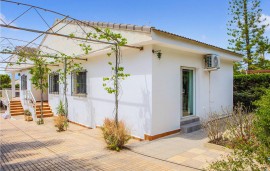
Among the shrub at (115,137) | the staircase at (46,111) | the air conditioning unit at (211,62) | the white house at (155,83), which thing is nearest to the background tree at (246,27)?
the white house at (155,83)

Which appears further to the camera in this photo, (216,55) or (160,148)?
(216,55)

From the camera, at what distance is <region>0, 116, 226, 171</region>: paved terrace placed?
522cm

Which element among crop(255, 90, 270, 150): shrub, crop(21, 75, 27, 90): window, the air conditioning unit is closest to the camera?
crop(255, 90, 270, 150): shrub

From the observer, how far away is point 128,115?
8422 mm

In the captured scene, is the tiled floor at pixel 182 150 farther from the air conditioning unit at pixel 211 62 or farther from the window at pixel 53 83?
the window at pixel 53 83

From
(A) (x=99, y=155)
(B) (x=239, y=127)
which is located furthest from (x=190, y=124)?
(A) (x=99, y=155)

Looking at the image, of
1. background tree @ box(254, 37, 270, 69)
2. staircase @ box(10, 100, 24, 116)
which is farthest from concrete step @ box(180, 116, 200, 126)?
background tree @ box(254, 37, 270, 69)

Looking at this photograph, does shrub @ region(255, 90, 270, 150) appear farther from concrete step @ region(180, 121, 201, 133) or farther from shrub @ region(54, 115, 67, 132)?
shrub @ region(54, 115, 67, 132)

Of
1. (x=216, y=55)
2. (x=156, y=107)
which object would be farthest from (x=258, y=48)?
(x=156, y=107)

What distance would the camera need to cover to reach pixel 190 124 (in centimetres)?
906

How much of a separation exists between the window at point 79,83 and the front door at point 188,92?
5.39m

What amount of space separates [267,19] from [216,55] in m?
19.3

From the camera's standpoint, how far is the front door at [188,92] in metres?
9.45

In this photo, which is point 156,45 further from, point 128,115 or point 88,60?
point 88,60
